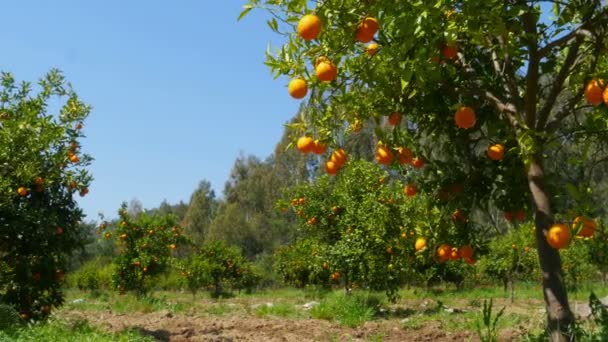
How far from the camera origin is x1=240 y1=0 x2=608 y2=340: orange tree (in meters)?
2.55

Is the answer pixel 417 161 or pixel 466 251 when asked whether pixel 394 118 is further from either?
pixel 466 251

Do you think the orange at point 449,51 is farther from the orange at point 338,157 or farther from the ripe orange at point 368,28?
the orange at point 338,157

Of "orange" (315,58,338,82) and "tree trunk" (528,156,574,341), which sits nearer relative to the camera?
"orange" (315,58,338,82)

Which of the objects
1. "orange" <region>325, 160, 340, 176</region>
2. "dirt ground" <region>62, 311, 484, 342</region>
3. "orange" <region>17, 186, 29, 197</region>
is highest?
"orange" <region>17, 186, 29, 197</region>

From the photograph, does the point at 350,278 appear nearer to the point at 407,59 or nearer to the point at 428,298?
the point at 428,298

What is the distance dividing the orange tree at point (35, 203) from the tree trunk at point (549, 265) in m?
5.53

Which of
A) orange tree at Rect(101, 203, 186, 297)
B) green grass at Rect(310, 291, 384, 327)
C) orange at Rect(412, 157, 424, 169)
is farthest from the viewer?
orange tree at Rect(101, 203, 186, 297)

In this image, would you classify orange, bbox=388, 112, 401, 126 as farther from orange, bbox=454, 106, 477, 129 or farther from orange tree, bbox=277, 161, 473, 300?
orange tree, bbox=277, 161, 473, 300

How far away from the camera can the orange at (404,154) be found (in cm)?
321

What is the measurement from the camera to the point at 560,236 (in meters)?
2.78

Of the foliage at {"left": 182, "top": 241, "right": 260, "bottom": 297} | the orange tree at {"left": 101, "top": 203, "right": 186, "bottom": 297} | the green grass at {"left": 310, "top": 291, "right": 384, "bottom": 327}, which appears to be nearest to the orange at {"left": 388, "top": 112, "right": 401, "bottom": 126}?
the green grass at {"left": 310, "top": 291, "right": 384, "bottom": 327}

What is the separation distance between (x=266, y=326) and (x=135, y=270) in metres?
8.67

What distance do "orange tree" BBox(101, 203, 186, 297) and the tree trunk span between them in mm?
14007

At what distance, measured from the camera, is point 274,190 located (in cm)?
5050
